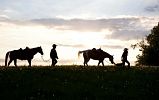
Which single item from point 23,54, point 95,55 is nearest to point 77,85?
point 23,54

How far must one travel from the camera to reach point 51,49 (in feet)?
154

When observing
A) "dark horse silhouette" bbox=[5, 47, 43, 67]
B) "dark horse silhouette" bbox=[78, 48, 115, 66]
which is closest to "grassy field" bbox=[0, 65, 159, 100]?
"dark horse silhouette" bbox=[5, 47, 43, 67]

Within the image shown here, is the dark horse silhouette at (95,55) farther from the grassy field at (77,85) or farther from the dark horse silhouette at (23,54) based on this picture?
the grassy field at (77,85)

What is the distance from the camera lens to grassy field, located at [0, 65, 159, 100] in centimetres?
2905

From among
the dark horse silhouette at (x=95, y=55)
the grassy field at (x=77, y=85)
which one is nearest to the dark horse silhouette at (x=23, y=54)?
the dark horse silhouette at (x=95, y=55)

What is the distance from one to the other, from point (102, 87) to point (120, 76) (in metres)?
5.31

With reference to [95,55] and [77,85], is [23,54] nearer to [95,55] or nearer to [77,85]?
[95,55]

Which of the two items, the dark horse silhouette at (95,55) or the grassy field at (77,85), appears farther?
the dark horse silhouette at (95,55)

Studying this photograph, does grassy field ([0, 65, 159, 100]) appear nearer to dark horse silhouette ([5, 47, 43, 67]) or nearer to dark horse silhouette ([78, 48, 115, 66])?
dark horse silhouette ([5, 47, 43, 67])

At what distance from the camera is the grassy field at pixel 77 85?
2905 centimetres

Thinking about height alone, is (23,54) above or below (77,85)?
above

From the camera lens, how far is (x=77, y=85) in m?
31.9

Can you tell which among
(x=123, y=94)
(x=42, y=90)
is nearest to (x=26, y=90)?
(x=42, y=90)

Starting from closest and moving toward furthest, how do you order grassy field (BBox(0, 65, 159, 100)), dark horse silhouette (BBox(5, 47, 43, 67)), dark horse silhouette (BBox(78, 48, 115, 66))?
grassy field (BBox(0, 65, 159, 100)) → dark horse silhouette (BBox(5, 47, 43, 67)) → dark horse silhouette (BBox(78, 48, 115, 66))
